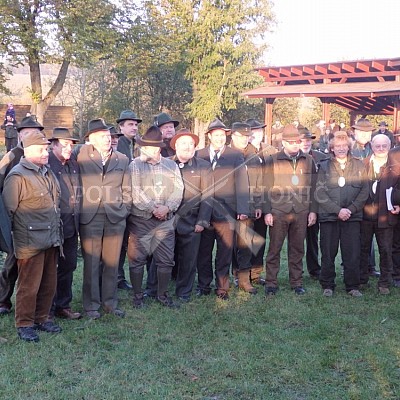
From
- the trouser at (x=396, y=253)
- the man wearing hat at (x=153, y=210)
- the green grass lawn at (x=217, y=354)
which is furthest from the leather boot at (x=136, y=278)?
the trouser at (x=396, y=253)

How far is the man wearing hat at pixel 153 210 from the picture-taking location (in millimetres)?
5996

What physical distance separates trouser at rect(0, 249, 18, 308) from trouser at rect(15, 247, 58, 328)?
18.0 inches

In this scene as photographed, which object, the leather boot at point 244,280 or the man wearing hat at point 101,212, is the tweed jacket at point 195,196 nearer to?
the man wearing hat at point 101,212

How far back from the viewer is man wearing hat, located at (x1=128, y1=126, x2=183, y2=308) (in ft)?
19.7

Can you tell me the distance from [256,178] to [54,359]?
341cm

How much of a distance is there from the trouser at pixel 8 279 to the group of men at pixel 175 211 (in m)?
0.01

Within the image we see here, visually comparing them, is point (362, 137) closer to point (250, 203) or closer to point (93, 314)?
point (250, 203)

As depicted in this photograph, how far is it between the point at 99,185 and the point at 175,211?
104cm

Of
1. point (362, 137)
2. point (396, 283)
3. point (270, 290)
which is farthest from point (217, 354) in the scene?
point (362, 137)

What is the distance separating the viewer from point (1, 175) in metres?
5.28

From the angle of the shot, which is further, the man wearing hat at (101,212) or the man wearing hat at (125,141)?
the man wearing hat at (125,141)

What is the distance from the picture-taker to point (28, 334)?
511 cm

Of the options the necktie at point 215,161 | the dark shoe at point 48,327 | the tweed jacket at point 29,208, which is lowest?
the dark shoe at point 48,327

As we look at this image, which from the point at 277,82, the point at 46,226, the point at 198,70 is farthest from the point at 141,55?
the point at 46,226
